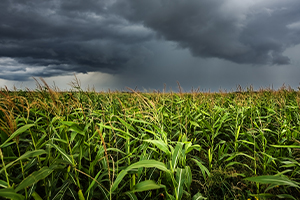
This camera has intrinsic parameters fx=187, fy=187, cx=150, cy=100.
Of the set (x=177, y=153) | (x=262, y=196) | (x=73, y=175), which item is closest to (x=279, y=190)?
(x=262, y=196)

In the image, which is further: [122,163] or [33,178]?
[122,163]

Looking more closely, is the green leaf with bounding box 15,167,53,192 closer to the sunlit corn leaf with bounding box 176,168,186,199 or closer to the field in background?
the field in background

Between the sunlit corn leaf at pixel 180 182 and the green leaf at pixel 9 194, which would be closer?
the green leaf at pixel 9 194

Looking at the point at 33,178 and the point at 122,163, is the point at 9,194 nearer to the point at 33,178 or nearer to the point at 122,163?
the point at 33,178

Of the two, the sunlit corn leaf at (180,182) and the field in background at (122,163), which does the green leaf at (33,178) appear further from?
the sunlit corn leaf at (180,182)

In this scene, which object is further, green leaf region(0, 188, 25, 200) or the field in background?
the field in background

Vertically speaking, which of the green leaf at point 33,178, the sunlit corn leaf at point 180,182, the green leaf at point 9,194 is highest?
the green leaf at point 33,178

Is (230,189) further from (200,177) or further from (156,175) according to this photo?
(156,175)

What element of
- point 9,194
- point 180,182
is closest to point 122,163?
point 180,182

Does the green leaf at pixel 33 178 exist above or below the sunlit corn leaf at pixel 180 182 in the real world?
above

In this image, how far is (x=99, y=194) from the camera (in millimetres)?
2078

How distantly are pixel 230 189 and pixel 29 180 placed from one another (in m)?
2.54

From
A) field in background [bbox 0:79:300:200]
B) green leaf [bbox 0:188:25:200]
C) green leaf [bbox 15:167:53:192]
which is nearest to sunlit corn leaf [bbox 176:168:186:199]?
field in background [bbox 0:79:300:200]

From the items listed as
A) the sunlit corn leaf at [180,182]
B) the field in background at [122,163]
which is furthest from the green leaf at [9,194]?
the sunlit corn leaf at [180,182]
